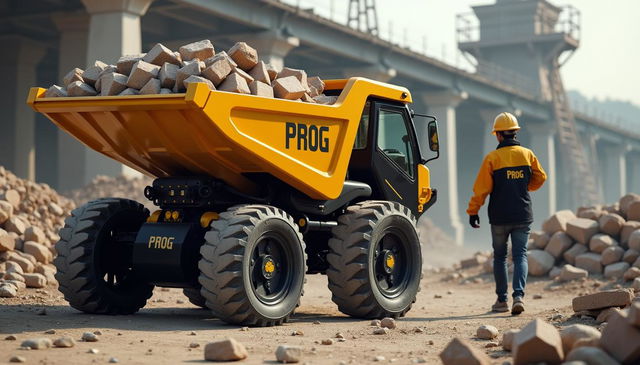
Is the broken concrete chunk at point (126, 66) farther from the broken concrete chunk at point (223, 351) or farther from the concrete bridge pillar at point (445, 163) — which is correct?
the concrete bridge pillar at point (445, 163)

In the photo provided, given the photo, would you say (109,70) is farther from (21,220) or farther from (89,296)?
(21,220)

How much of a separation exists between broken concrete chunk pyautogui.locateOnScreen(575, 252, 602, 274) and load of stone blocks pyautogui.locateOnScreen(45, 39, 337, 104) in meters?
7.20

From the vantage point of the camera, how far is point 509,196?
9984 millimetres

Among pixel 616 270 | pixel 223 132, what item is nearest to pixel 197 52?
pixel 223 132

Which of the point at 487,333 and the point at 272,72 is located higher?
the point at 272,72

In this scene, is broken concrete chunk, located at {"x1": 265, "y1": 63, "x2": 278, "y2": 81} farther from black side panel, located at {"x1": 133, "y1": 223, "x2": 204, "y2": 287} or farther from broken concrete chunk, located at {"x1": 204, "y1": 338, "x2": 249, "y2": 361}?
broken concrete chunk, located at {"x1": 204, "y1": 338, "x2": 249, "y2": 361}

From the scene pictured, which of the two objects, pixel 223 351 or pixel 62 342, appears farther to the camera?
pixel 62 342

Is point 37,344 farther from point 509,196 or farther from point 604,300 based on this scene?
point 509,196

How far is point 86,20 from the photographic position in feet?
85.4

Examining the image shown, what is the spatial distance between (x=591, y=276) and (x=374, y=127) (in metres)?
6.22

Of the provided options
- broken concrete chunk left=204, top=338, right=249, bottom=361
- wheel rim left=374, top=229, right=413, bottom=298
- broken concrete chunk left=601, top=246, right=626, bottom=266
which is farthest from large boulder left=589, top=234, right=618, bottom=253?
broken concrete chunk left=204, top=338, right=249, bottom=361

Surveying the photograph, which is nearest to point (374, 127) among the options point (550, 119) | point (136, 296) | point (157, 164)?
point (157, 164)

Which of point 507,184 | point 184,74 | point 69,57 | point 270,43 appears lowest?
point 507,184

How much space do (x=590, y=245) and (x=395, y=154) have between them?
5825 mm
